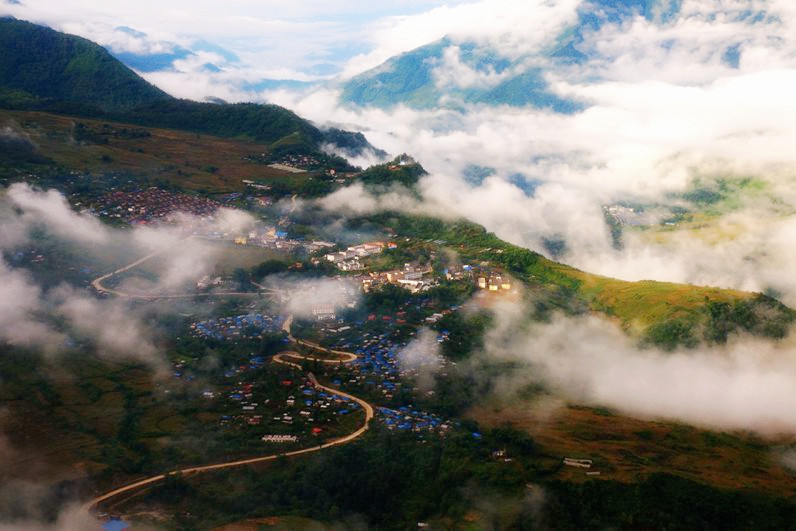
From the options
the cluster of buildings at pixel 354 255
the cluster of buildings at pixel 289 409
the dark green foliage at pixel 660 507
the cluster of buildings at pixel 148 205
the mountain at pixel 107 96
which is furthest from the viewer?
the mountain at pixel 107 96

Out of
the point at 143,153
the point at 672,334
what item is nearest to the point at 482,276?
the point at 672,334

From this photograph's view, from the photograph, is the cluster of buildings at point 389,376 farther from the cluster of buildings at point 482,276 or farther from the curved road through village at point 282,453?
the cluster of buildings at point 482,276

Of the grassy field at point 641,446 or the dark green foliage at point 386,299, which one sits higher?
the dark green foliage at point 386,299

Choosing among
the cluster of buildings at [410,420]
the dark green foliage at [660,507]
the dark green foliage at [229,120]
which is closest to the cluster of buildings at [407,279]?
the cluster of buildings at [410,420]

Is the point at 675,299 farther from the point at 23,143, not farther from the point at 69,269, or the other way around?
the point at 23,143

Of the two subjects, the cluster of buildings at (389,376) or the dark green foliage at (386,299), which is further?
the dark green foliage at (386,299)

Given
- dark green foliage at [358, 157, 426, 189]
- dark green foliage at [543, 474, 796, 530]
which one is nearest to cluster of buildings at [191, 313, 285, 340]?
dark green foliage at [543, 474, 796, 530]

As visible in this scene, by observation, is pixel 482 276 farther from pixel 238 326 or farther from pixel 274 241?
pixel 238 326

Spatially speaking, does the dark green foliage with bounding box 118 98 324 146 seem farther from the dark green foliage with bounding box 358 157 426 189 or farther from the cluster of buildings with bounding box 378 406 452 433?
the cluster of buildings with bounding box 378 406 452 433
